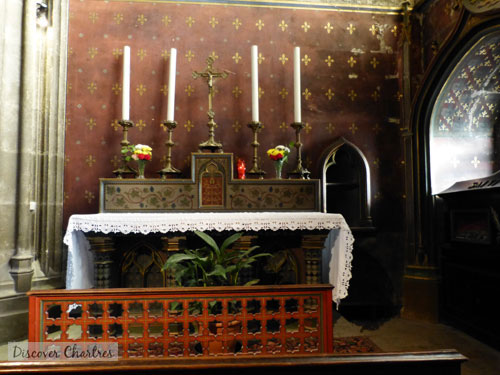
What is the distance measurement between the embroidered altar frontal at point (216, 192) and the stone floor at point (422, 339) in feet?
4.61

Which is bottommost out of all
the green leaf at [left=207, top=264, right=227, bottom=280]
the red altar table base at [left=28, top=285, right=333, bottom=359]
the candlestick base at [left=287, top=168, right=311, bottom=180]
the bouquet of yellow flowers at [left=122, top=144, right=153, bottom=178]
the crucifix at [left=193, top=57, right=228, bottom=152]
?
the red altar table base at [left=28, top=285, right=333, bottom=359]

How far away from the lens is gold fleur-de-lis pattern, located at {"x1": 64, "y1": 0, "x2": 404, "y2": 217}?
185 inches

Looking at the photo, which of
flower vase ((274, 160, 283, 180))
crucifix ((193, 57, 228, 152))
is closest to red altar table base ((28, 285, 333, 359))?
flower vase ((274, 160, 283, 180))

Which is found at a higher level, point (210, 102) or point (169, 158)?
point (210, 102)

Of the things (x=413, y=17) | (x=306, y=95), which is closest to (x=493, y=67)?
(x=413, y=17)

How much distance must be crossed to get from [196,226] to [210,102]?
164 cm

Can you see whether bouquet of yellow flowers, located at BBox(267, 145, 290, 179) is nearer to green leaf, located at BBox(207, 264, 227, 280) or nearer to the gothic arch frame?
the gothic arch frame

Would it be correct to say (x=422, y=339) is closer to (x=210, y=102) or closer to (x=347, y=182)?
(x=347, y=182)

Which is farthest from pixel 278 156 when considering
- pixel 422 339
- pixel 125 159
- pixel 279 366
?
pixel 279 366

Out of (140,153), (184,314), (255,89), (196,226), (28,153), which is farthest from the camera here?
(255,89)

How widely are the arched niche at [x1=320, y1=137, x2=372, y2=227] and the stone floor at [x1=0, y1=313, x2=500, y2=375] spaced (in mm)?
1265

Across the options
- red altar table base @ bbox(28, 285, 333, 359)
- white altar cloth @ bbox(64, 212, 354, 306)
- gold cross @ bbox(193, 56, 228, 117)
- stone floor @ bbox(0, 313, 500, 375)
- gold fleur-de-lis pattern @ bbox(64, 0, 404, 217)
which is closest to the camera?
red altar table base @ bbox(28, 285, 333, 359)

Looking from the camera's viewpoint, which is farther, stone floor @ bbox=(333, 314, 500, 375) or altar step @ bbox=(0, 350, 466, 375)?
stone floor @ bbox=(333, 314, 500, 375)

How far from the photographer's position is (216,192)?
4254 millimetres
